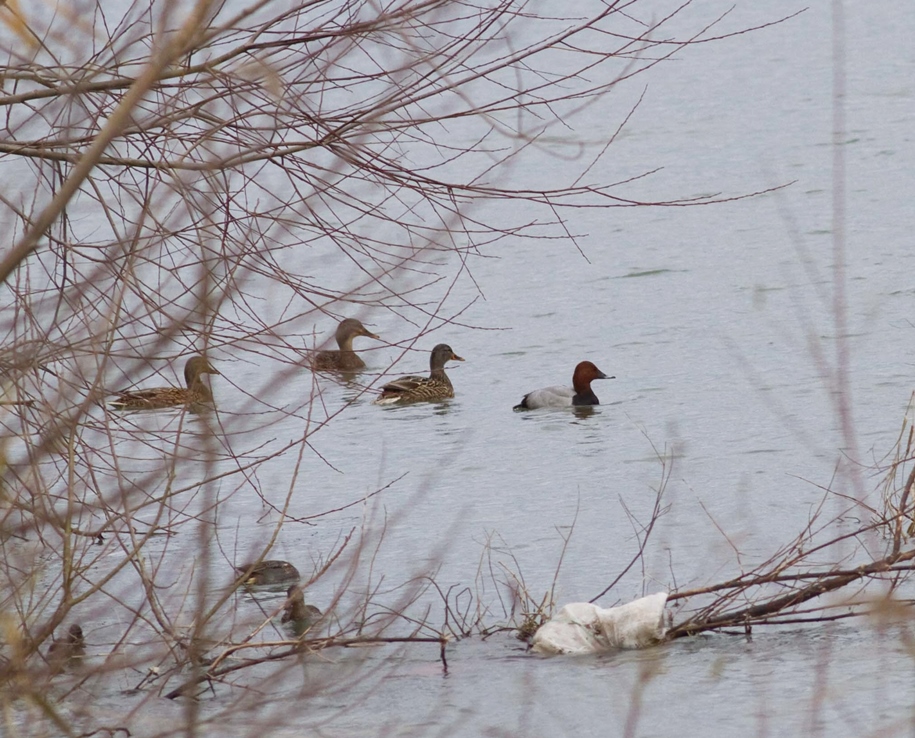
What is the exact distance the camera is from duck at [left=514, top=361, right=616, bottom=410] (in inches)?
578

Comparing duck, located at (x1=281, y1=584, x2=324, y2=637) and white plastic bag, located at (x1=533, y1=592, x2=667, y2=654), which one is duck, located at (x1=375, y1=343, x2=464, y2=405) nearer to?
duck, located at (x1=281, y1=584, x2=324, y2=637)

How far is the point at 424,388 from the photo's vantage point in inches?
610

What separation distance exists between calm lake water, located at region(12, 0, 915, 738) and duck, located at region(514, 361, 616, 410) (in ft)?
0.65

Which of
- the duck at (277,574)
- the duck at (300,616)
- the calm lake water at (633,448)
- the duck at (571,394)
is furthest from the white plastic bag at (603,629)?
the duck at (571,394)

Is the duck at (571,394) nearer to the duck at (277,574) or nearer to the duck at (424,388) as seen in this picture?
the duck at (424,388)

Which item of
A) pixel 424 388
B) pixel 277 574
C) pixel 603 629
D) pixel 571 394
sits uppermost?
pixel 424 388

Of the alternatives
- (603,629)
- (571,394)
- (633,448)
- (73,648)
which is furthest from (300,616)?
(571,394)

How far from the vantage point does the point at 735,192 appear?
79.2 ft

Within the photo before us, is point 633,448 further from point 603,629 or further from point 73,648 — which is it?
point 73,648

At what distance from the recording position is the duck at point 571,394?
14680 mm

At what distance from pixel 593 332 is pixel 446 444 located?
4688 millimetres

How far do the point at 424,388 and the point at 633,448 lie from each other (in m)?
3.14

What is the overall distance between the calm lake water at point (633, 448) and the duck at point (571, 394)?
0.65 ft

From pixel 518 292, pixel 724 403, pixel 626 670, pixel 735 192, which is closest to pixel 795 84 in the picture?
pixel 735 192
